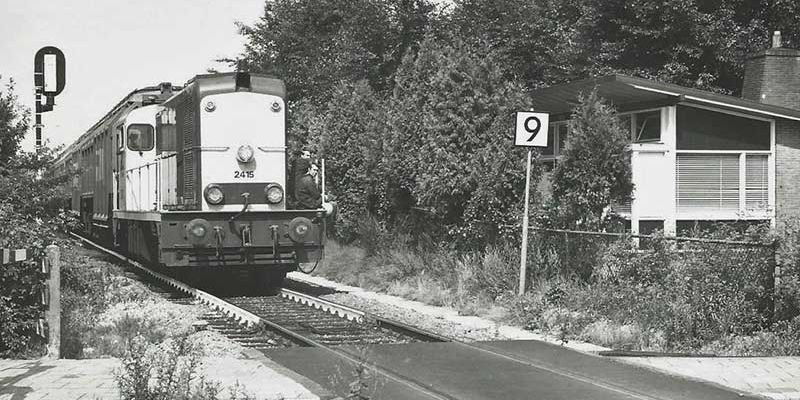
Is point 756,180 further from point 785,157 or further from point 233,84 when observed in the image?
point 233,84

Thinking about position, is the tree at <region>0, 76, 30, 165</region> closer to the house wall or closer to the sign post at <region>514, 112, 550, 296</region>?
the sign post at <region>514, 112, 550, 296</region>

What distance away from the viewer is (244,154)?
1543 cm

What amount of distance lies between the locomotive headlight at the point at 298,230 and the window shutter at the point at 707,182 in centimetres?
920

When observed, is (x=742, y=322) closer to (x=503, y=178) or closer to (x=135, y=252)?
(x=503, y=178)

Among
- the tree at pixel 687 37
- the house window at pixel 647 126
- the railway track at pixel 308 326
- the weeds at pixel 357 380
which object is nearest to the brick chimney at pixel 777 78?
the house window at pixel 647 126

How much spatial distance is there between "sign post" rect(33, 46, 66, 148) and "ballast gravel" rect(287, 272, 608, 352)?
5472 millimetres

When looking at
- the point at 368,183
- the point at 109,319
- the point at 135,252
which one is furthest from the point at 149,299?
the point at 368,183

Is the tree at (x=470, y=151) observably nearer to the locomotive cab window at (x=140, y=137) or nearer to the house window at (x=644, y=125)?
the house window at (x=644, y=125)

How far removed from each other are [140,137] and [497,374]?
473 inches

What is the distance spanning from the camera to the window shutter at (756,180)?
21.2 m

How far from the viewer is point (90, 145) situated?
2672 centimetres

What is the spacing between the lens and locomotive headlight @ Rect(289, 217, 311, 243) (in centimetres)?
1515

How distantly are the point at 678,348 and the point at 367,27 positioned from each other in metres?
31.8

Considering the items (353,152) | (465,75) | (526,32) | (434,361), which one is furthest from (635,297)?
(526,32)
